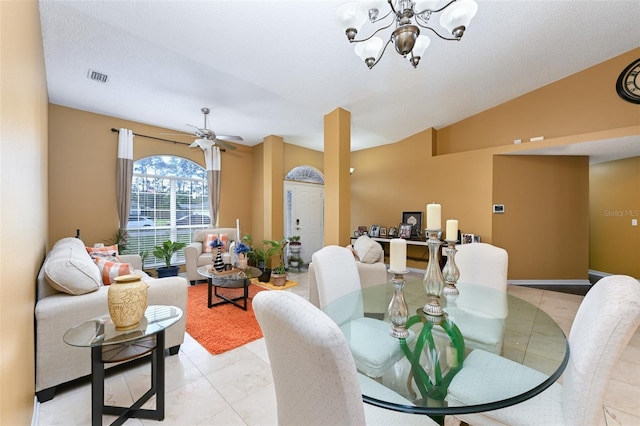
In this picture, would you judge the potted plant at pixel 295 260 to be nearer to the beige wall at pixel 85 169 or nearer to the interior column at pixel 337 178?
the interior column at pixel 337 178

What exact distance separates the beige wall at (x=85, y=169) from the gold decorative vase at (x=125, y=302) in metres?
3.47

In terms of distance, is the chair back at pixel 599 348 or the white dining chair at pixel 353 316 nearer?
the chair back at pixel 599 348

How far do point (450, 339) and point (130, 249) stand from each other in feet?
16.8

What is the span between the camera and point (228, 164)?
5.77 metres

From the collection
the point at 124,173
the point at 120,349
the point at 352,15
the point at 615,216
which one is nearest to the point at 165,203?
the point at 124,173

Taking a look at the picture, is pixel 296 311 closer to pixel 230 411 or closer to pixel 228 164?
pixel 230 411

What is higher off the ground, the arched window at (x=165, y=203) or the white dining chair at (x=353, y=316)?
the arched window at (x=165, y=203)

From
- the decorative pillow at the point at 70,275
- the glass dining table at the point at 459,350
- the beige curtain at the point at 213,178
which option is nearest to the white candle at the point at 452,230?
the glass dining table at the point at 459,350

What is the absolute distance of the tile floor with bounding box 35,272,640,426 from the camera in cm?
160

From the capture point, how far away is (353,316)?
181 centimetres

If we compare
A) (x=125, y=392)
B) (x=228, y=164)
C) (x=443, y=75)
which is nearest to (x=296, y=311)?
(x=125, y=392)

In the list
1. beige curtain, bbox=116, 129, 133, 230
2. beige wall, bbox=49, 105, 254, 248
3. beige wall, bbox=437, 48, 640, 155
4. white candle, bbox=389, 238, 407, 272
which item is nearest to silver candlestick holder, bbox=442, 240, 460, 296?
white candle, bbox=389, 238, 407, 272

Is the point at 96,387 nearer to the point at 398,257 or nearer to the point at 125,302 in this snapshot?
the point at 125,302

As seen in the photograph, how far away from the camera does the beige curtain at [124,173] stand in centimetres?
430
